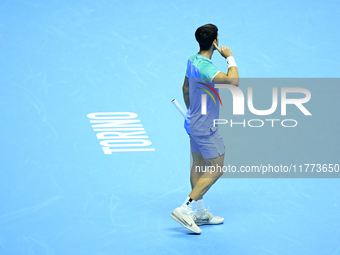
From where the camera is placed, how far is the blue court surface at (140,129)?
3.65 meters

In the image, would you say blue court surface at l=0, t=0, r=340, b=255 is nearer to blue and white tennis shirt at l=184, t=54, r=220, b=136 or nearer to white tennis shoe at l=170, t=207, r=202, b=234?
white tennis shoe at l=170, t=207, r=202, b=234

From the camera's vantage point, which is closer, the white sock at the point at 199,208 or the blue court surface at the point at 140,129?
the blue court surface at the point at 140,129

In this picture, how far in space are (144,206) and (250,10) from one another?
147 inches

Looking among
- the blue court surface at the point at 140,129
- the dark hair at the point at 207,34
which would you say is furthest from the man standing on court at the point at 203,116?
the blue court surface at the point at 140,129

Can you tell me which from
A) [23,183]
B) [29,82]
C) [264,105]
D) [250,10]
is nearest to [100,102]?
[29,82]

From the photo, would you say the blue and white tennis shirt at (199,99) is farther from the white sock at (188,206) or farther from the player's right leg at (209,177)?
the white sock at (188,206)

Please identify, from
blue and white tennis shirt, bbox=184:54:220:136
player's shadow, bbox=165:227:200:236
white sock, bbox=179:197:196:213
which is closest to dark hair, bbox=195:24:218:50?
blue and white tennis shirt, bbox=184:54:220:136

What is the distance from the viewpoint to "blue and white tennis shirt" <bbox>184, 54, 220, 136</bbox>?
11.8ft

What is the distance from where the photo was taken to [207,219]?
3.88 meters

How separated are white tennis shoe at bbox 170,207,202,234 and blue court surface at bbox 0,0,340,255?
7 centimetres

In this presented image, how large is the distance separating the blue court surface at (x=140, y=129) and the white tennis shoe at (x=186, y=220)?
7cm

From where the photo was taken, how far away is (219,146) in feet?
12.1

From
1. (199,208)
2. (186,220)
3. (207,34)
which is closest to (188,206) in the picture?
(186,220)

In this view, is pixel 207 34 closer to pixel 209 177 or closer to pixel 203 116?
pixel 203 116
